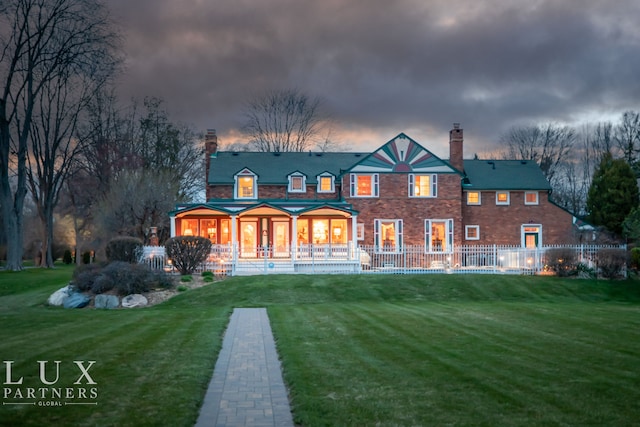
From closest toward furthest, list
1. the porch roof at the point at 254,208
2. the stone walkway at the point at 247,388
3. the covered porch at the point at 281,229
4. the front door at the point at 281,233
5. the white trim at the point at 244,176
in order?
the stone walkway at the point at 247,388 → the covered porch at the point at 281,229 → the porch roof at the point at 254,208 → the front door at the point at 281,233 → the white trim at the point at 244,176

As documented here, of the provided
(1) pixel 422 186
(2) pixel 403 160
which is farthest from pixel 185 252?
(1) pixel 422 186

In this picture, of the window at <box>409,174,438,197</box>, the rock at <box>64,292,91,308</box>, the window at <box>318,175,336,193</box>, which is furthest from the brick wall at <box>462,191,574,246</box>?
the rock at <box>64,292,91,308</box>

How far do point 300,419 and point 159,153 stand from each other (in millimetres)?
46639

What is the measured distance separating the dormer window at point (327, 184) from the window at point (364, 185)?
1.76 metres

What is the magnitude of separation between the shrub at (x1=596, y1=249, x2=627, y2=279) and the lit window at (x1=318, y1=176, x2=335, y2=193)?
54.8 ft

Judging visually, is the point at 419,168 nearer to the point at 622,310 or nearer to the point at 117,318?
the point at 622,310

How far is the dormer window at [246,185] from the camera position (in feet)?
120

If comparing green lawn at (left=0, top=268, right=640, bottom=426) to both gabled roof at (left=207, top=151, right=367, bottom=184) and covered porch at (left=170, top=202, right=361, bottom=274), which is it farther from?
gabled roof at (left=207, top=151, right=367, bottom=184)

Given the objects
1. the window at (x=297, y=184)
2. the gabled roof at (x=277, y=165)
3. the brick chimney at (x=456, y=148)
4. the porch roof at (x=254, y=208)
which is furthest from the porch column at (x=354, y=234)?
the brick chimney at (x=456, y=148)

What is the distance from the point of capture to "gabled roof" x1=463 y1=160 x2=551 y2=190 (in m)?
37.7

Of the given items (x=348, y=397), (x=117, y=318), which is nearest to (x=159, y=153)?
(x=117, y=318)

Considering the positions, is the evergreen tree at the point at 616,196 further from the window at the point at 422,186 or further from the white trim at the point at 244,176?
the white trim at the point at 244,176

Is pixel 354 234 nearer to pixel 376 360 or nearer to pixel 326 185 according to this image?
pixel 326 185

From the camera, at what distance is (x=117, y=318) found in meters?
16.0
